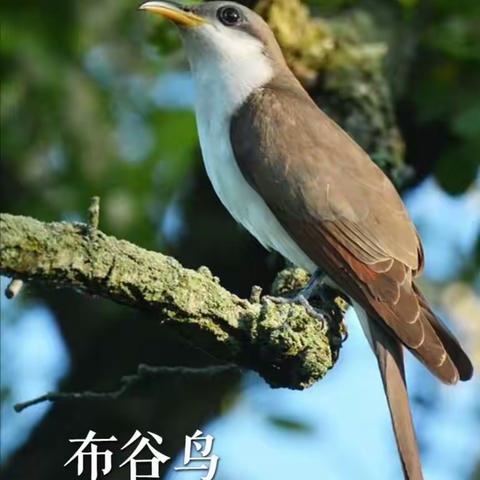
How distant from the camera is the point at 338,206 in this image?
5.17m

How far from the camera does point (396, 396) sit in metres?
4.67

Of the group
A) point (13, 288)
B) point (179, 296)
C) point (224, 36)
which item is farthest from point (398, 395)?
point (224, 36)

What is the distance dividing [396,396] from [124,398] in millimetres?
1543

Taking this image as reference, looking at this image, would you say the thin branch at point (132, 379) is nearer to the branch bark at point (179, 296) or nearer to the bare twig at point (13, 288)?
the branch bark at point (179, 296)

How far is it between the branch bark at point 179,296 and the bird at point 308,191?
1.06 ft

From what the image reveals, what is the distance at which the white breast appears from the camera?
5.23 m

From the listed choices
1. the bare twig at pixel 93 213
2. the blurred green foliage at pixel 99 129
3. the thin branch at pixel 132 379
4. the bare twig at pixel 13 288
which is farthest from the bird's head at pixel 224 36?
the bare twig at pixel 13 288

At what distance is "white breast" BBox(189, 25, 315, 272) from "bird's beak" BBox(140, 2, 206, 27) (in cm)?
12

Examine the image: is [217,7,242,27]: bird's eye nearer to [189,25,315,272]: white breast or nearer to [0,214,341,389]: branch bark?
[189,25,315,272]: white breast

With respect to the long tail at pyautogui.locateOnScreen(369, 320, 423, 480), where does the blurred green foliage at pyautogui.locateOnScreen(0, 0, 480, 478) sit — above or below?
below

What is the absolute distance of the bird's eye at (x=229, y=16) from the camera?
Result: 19.0 ft

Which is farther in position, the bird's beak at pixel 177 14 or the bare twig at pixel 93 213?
the bird's beak at pixel 177 14

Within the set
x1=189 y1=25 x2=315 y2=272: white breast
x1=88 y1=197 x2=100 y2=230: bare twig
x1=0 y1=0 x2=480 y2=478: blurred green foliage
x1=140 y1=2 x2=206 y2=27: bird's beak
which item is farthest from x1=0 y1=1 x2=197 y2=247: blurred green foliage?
x1=88 y1=197 x2=100 y2=230: bare twig

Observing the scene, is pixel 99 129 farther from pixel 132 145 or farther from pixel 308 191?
pixel 308 191
